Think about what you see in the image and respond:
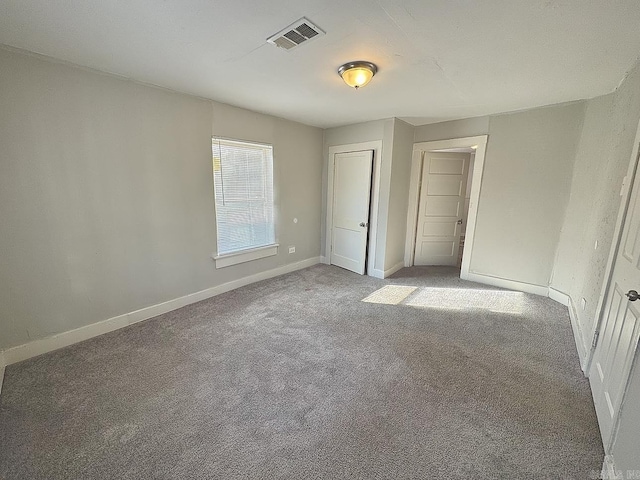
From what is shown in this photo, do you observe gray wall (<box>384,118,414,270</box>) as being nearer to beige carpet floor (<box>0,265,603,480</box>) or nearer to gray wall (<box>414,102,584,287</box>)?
gray wall (<box>414,102,584,287</box>)

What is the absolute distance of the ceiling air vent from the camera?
1.62 metres

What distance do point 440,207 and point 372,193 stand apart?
55.5 inches

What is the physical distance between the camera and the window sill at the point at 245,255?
11.4ft

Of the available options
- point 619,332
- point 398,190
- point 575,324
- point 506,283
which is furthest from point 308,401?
point 506,283

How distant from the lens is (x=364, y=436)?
5.10 feet

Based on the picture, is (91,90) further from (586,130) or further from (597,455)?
(586,130)

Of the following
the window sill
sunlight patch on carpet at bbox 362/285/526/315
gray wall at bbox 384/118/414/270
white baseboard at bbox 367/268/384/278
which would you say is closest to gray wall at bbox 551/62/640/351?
sunlight patch on carpet at bbox 362/285/526/315

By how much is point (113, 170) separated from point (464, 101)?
3.69m

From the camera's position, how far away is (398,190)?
4160 millimetres

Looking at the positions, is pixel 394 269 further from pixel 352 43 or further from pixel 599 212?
pixel 352 43

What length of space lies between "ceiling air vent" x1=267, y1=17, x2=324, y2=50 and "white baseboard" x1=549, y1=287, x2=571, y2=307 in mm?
3881

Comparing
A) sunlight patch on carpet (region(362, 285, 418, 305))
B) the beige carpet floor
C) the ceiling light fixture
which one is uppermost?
the ceiling light fixture

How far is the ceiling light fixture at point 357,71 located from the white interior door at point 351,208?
1905 millimetres

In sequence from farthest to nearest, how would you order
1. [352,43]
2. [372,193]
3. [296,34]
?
[372,193]
[352,43]
[296,34]
